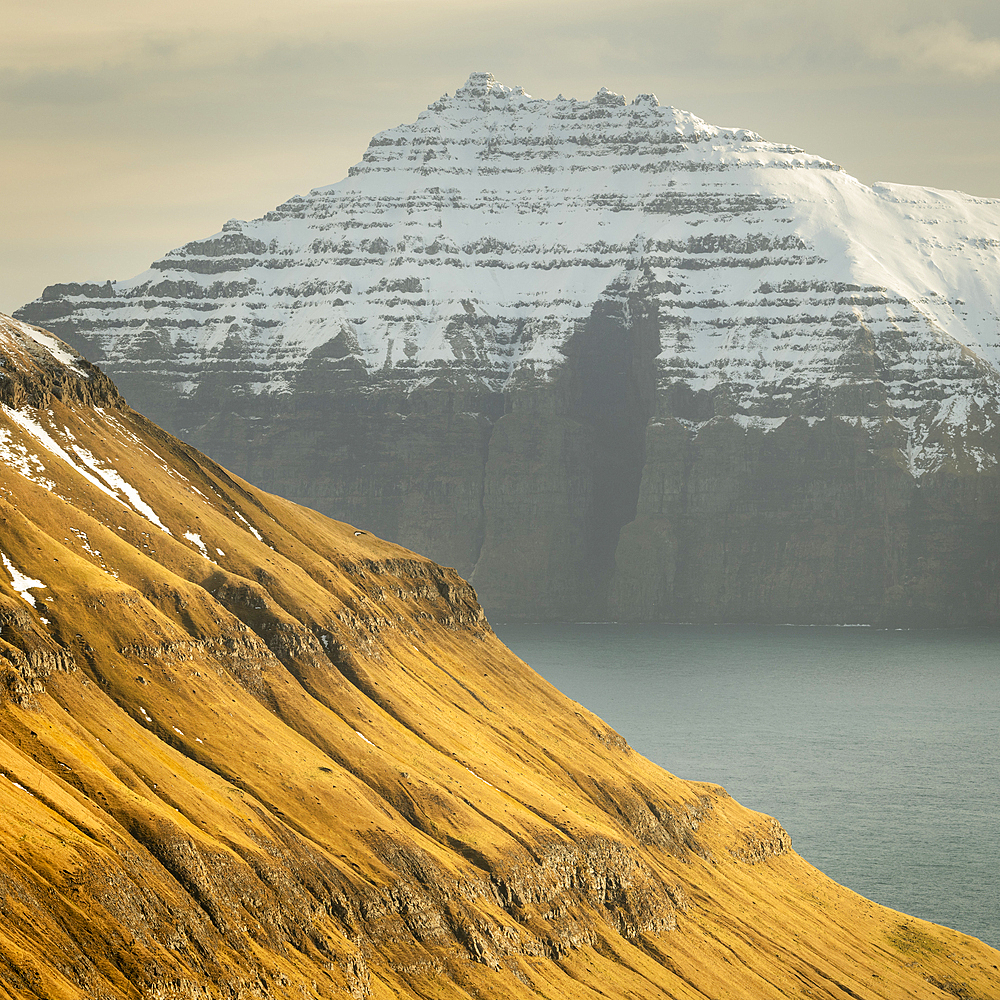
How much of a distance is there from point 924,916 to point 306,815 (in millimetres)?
65852

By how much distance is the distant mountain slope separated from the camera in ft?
278

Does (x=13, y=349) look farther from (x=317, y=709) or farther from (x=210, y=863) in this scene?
(x=210, y=863)

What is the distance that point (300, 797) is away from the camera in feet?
344

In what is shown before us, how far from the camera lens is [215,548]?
13338 cm

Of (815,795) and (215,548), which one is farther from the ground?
(215,548)

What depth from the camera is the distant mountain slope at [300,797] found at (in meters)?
84.7

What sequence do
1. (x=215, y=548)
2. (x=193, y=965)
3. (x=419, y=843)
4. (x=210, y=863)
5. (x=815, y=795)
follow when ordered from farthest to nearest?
(x=815, y=795)
(x=215, y=548)
(x=419, y=843)
(x=210, y=863)
(x=193, y=965)

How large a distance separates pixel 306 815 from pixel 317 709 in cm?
1723

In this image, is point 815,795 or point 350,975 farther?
point 815,795

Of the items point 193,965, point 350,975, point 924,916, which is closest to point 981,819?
point 924,916

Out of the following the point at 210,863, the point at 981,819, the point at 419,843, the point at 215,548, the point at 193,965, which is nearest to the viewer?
the point at 193,965

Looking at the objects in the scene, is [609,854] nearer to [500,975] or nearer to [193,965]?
[500,975]

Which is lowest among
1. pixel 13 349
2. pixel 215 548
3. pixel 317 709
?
pixel 317 709

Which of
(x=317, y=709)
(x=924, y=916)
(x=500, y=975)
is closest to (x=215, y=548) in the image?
(x=317, y=709)
